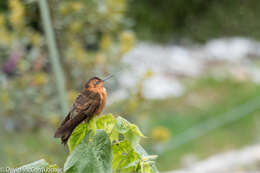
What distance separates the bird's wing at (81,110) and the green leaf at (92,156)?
3cm

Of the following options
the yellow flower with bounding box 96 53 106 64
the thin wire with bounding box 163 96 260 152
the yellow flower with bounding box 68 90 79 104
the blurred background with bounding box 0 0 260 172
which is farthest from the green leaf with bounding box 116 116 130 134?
the thin wire with bounding box 163 96 260 152

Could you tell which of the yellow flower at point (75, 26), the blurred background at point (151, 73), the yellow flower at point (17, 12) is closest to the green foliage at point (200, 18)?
the blurred background at point (151, 73)

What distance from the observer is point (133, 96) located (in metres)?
2.57

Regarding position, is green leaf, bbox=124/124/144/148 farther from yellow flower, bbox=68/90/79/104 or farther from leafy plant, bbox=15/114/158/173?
yellow flower, bbox=68/90/79/104

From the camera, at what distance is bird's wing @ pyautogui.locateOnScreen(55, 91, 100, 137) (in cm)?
59

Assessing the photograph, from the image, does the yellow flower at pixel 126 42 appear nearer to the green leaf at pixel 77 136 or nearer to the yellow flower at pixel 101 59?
the yellow flower at pixel 101 59

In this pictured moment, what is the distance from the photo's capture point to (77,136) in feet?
2.01

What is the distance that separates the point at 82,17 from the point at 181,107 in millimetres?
2813

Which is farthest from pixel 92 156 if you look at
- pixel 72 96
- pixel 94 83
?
pixel 72 96

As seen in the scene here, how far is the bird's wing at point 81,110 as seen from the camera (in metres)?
0.59

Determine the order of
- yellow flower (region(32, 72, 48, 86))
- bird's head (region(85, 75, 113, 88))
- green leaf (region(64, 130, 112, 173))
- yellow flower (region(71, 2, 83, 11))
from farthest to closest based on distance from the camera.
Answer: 1. yellow flower (region(71, 2, 83, 11))
2. yellow flower (region(32, 72, 48, 86))
3. bird's head (region(85, 75, 113, 88))
4. green leaf (region(64, 130, 112, 173))

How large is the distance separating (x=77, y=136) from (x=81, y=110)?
0.13 ft

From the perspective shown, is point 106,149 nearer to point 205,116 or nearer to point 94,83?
point 94,83

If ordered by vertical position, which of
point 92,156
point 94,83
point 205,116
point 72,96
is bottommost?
point 92,156
